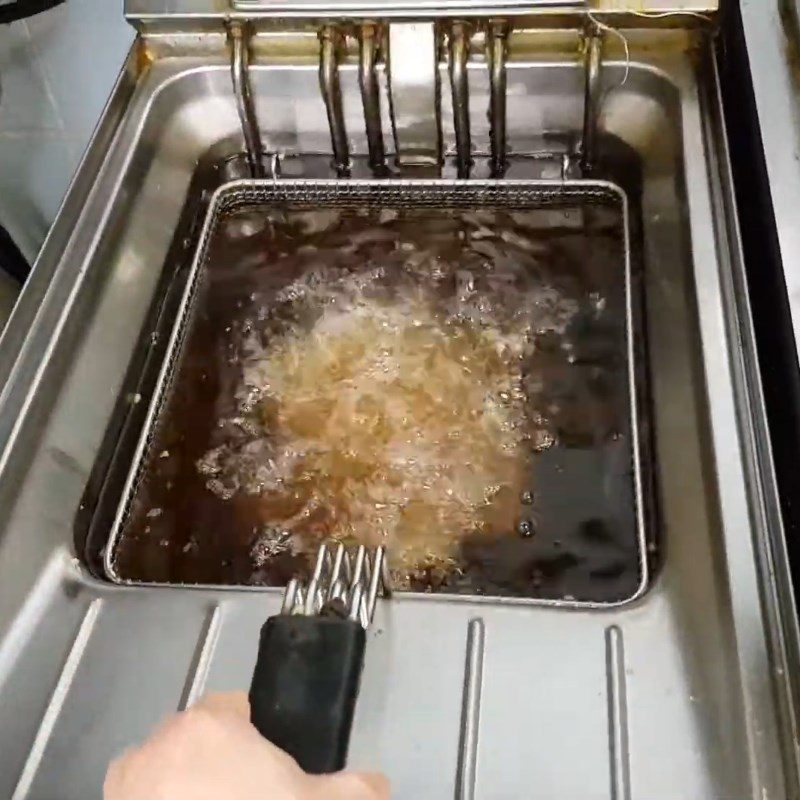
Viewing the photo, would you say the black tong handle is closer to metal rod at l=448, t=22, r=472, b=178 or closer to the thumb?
the thumb

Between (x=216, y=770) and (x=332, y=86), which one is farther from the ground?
(x=332, y=86)

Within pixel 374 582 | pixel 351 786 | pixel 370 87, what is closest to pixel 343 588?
pixel 374 582

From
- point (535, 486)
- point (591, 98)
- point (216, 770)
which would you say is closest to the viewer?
point (216, 770)

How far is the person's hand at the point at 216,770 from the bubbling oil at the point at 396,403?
23 cm

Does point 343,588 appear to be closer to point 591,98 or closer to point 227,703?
point 227,703

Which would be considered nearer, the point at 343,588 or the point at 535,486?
the point at 343,588

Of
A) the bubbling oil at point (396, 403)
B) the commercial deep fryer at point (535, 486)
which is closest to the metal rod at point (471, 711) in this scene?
the commercial deep fryer at point (535, 486)

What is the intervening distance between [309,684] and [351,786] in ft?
0.22

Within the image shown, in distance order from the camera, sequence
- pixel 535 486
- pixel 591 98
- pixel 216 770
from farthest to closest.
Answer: pixel 591 98
pixel 535 486
pixel 216 770

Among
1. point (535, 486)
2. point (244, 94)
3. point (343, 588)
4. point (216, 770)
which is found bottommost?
point (216, 770)

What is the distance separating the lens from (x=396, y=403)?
0.86m

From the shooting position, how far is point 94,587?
709 mm

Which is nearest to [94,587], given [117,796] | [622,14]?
[117,796]

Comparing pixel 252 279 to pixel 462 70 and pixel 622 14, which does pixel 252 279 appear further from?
pixel 622 14
